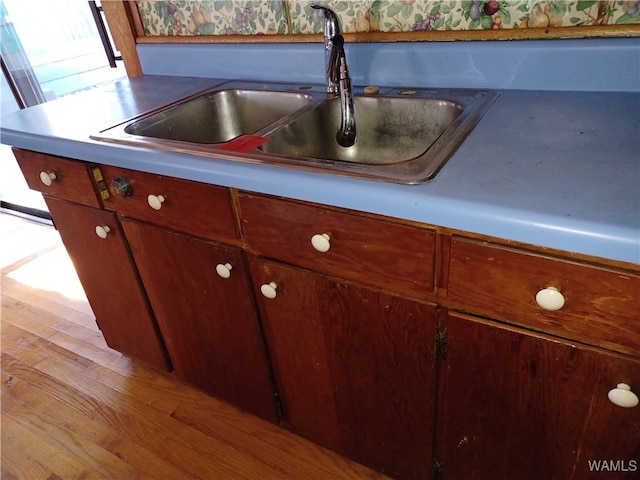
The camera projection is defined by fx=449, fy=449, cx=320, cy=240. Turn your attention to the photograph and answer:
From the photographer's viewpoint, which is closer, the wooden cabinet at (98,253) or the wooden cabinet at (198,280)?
the wooden cabinet at (198,280)

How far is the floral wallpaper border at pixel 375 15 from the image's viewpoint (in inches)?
36.8

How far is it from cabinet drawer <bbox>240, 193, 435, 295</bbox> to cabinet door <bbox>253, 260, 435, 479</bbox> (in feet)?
0.11

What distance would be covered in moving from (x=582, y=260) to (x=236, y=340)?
803 mm

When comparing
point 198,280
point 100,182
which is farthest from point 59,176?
point 198,280

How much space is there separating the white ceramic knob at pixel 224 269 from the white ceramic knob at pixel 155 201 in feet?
0.62

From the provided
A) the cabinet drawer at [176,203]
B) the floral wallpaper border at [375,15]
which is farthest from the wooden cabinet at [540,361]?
the floral wallpaper border at [375,15]

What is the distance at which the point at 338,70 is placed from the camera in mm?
980

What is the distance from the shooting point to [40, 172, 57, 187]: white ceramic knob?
1159mm

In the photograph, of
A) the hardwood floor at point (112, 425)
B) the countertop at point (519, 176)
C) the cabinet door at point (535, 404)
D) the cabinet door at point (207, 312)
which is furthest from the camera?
the hardwood floor at point (112, 425)

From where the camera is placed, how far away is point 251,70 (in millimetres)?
1368

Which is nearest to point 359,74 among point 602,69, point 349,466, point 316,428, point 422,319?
point 602,69

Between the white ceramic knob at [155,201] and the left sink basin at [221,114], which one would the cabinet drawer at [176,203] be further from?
the left sink basin at [221,114]

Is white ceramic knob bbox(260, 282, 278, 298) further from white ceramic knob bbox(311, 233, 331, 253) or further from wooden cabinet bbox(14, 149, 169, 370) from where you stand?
wooden cabinet bbox(14, 149, 169, 370)

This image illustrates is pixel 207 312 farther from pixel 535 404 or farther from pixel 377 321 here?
pixel 535 404
